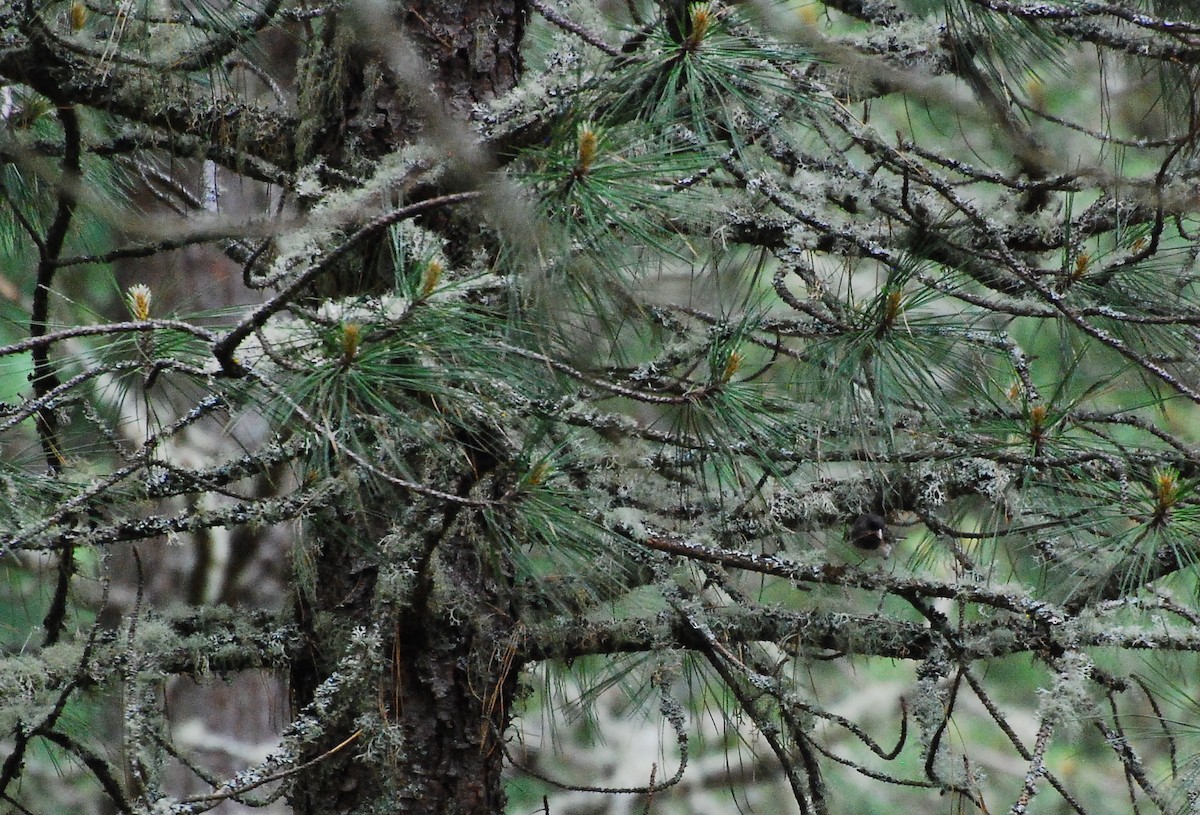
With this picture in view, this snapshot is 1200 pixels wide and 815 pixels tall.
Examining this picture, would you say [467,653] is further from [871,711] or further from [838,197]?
[871,711]

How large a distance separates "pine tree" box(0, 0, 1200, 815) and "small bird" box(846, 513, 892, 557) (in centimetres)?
1

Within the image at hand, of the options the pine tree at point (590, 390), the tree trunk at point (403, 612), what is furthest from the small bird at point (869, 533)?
the tree trunk at point (403, 612)

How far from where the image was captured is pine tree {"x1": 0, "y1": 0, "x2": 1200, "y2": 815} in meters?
1.28

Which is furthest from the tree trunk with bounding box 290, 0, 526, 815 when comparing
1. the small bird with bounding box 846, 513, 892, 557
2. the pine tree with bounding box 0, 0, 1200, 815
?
the small bird with bounding box 846, 513, 892, 557

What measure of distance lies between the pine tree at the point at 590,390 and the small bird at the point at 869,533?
1cm

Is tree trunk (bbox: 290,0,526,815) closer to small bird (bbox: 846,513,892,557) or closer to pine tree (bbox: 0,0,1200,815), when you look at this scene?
pine tree (bbox: 0,0,1200,815)

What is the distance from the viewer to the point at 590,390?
1583 millimetres

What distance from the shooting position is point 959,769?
1.64 metres

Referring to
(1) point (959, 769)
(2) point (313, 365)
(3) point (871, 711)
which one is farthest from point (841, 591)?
(3) point (871, 711)

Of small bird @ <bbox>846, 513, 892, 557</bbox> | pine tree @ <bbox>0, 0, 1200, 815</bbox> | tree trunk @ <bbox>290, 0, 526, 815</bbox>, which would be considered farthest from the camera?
small bird @ <bbox>846, 513, 892, 557</bbox>

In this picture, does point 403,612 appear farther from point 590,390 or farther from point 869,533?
point 869,533

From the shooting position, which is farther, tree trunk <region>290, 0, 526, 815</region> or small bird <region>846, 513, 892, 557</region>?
small bird <region>846, 513, 892, 557</region>

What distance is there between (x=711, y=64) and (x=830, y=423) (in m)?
0.53

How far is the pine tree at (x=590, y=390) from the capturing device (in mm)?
1283
